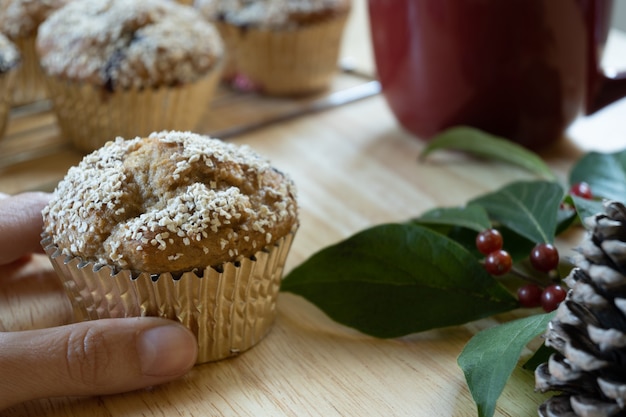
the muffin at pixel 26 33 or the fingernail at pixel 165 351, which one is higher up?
the muffin at pixel 26 33

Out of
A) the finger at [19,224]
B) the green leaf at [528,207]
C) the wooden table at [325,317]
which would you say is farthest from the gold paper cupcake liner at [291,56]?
the finger at [19,224]

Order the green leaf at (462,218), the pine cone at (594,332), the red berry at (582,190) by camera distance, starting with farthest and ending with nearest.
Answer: the red berry at (582,190) < the green leaf at (462,218) < the pine cone at (594,332)

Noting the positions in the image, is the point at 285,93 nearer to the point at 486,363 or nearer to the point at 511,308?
the point at 511,308

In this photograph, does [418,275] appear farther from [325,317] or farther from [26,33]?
[26,33]

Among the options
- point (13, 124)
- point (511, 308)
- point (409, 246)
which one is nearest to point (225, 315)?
point (409, 246)

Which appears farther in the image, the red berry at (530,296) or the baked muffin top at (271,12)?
the baked muffin top at (271,12)

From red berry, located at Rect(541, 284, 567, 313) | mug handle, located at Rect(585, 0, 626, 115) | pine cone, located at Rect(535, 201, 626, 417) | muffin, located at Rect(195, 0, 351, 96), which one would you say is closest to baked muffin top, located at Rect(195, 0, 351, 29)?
muffin, located at Rect(195, 0, 351, 96)

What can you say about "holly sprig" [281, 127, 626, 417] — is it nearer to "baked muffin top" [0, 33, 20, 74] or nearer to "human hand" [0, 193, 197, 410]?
"human hand" [0, 193, 197, 410]

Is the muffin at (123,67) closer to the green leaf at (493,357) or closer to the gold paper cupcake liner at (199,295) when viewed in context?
the gold paper cupcake liner at (199,295)
